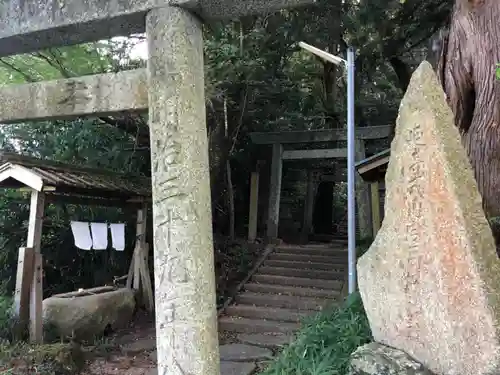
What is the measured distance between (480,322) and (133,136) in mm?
8733

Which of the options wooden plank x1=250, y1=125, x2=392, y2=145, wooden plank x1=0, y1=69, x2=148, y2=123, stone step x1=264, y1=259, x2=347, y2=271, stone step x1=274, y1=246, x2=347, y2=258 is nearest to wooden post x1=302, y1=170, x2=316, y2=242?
stone step x1=274, y1=246, x2=347, y2=258

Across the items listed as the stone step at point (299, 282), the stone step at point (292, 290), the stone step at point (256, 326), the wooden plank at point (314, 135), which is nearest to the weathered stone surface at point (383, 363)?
the stone step at point (256, 326)

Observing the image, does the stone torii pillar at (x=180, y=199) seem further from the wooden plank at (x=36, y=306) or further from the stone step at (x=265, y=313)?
the stone step at (x=265, y=313)

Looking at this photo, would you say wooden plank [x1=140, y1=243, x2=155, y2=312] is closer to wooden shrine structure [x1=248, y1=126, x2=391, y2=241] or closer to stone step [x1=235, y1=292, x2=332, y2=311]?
stone step [x1=235, y1=292, x2=332, y2=311]

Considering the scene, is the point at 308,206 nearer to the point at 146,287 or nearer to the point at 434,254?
the point at 146,287

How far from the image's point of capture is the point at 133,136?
10.5 m

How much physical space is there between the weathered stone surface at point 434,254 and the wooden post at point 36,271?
14.8ft

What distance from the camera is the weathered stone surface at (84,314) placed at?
21.9 feet

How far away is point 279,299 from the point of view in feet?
28.6

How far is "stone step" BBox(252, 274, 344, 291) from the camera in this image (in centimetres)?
909

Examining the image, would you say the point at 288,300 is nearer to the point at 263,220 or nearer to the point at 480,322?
the point at 263,220

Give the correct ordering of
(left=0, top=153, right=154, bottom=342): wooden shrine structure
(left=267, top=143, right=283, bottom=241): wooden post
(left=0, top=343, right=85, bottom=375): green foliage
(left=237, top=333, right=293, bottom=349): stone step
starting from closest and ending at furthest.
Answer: (left=0, top=343, right=85, bottom=375): green foliage < (left=0, top=153, right=154, bottom=342): wooden shrine structure < (left=237, top=333, right=293, bottom=349): stone step < (left=267, top=143, right=283, bottom=241): wooden post

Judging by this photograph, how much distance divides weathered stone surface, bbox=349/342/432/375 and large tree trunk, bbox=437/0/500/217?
186cm

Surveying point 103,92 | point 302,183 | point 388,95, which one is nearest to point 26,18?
point 103,92
